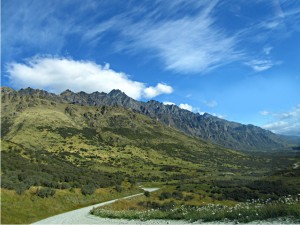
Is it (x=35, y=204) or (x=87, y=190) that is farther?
(x=87, y=190)

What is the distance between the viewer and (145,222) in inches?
994

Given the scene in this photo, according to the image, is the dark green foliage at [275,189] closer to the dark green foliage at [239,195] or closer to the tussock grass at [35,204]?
the dark green foliage at [239,195]

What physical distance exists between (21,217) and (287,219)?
24.1 metres

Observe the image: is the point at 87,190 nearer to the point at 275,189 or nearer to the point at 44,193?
the point at 44,193

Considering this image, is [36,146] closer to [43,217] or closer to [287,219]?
[43,217]

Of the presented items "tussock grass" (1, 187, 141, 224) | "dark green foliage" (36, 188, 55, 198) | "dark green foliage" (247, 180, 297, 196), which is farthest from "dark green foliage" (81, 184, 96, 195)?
"dark green foliage" (247, 180, 297, 196)

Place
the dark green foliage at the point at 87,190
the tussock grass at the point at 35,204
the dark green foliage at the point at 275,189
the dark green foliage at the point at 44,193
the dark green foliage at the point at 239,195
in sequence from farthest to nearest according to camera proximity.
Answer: the dark green foliage at the point at 275,189, the dark green foliage at the point at 239,195, the dark green foliage at the point at 87,190, the dark green foliage at the point at 44,193, the tussock grass at the point at 35,204

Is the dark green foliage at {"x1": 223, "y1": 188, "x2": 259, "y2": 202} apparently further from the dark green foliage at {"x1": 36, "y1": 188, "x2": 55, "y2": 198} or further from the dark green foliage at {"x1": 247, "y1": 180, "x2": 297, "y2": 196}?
the dark green foliage at {"x1": 36, "y1": 188, "x2": 55, "y2": 198}

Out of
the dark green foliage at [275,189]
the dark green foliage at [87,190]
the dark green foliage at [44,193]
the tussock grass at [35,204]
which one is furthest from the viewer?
the dark green foliage at [275,189]

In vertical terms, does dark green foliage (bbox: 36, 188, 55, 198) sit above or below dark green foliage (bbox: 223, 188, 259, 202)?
above

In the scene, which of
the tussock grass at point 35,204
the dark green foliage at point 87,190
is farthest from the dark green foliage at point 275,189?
the dark green foliage at point 87,190

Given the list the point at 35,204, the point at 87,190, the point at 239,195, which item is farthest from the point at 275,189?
the point at 35,204

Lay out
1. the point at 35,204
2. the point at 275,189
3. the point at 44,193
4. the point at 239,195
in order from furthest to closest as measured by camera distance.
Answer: the point at 275,189
the point at 239,195
the point at 44,193
the point at 35,204

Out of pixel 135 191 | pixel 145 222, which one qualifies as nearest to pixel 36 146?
pixel 135 191
